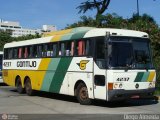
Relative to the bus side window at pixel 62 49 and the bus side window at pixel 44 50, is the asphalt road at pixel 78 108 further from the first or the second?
the bus side window at pixel 44 50

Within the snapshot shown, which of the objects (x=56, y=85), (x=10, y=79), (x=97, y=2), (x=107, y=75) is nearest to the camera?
(x=107, y=75)

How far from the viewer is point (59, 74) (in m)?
18.6

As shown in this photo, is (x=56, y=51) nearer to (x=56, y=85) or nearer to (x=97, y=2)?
(x=56, y=85)

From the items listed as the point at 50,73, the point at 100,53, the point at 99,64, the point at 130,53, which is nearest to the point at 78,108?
the point at 99,64

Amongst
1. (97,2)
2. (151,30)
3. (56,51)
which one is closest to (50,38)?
(56,51)

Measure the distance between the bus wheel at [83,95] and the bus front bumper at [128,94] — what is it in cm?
156

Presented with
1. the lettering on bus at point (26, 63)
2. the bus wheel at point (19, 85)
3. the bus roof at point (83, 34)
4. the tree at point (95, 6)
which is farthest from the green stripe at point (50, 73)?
the tree at point (95, 6)

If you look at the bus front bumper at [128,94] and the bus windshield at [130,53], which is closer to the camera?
the bus front bumper at [128,94]

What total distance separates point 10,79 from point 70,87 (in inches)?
299

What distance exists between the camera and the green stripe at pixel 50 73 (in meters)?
19.0

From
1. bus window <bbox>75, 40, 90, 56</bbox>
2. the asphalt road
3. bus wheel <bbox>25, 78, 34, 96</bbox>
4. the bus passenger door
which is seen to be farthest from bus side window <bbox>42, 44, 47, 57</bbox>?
the bus passenger door

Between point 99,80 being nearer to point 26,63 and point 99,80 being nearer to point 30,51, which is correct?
point 30,51

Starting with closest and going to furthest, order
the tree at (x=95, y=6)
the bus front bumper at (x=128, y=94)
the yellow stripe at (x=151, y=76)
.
→ the bus front bumper at (x=128, y=94)
the yellow stripe at (x=151, y=76)
the tree at (x=95, y=6)

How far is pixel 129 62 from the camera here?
51.2ft
